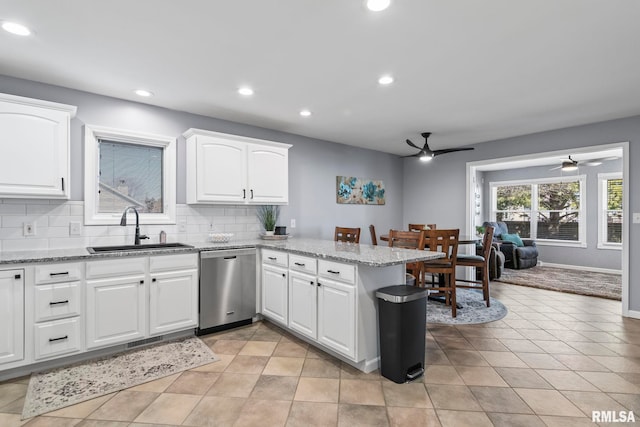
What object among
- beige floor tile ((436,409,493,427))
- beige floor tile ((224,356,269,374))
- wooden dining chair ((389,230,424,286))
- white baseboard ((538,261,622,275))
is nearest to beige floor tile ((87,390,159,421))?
beige floor tile ((224,356,269,374))

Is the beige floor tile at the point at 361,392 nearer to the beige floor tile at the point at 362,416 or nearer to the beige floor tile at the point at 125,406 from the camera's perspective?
the beige floor tile at the point at 362,416

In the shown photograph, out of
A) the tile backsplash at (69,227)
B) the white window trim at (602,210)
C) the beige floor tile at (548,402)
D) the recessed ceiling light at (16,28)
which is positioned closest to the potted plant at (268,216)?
the tile backsplash at (69,227)

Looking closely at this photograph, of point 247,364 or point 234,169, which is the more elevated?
point 234,169

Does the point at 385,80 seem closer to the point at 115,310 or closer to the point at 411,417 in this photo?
the point at 411,417

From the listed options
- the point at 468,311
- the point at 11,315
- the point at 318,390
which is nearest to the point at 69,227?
the point at 11,315

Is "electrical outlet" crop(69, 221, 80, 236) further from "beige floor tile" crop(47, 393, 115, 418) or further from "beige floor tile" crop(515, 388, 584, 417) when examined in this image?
"beige floor tile" crop(515, 388, 584, 417)

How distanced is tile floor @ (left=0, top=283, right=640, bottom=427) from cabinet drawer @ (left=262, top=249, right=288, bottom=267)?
2.40ft

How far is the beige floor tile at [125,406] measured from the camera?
1.97 m

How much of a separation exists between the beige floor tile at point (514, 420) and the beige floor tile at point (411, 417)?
0.34 metres

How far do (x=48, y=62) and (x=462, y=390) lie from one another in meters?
3.94

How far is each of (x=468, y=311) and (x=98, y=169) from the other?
4430mm

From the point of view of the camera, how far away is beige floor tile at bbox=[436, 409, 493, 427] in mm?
1896

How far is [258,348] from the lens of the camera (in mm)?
2969

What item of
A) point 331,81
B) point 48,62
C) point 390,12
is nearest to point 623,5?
point 390,12
